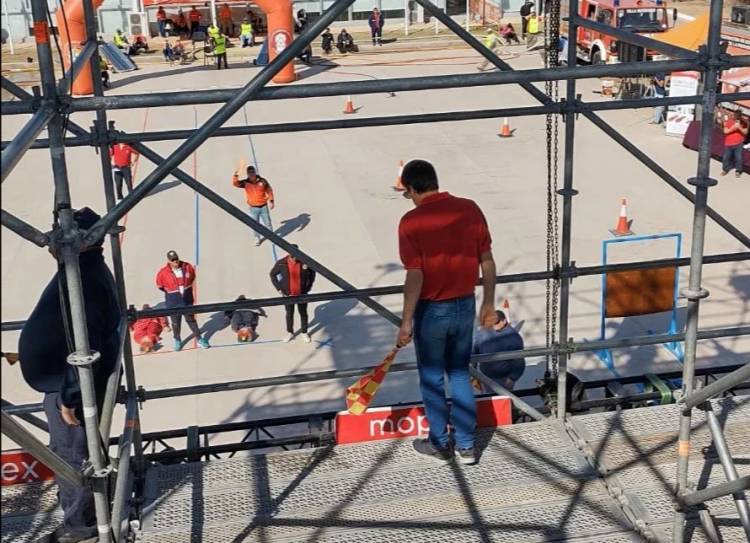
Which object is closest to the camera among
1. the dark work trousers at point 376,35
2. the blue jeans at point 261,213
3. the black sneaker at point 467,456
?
the black sneaker at point 467,456

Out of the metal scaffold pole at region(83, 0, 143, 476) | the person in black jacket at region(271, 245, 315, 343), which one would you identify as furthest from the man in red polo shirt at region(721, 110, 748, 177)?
the metal scaffold pole at region(83, 0, 143, 476)

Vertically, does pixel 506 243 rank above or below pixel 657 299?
below

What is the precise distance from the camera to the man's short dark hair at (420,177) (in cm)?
492

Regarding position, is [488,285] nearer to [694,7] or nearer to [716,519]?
[716,519]

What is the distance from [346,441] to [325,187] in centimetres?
1314

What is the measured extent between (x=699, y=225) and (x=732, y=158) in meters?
14.8

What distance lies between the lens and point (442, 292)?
16.3ft

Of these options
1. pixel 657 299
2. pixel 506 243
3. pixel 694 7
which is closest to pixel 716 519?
pixel 657 299

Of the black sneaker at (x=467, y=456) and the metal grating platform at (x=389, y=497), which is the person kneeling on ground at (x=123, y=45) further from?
the black sneaker at (x=467, y=456)

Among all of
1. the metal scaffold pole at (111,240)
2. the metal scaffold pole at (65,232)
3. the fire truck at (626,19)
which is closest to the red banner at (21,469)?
the metal scaffold pole at (111,240)

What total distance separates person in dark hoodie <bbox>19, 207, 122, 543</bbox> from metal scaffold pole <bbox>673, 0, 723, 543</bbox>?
8.84ft

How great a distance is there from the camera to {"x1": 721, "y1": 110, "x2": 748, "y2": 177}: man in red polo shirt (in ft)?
58.4

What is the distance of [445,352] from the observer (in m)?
5.20

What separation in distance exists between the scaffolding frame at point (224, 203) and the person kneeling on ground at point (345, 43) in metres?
30.2
